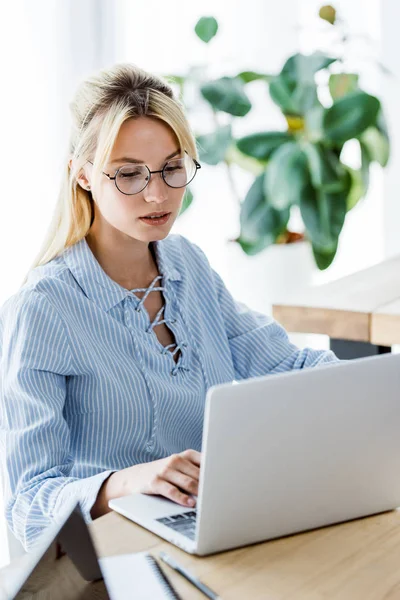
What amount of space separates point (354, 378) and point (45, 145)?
168 cm

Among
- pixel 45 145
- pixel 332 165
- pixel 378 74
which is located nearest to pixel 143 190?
pixel 45 145

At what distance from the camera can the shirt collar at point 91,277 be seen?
5.64 ft

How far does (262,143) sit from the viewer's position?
11.6ft

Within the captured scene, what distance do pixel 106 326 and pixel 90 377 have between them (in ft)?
0.33

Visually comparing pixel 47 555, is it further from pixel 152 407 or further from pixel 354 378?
pixel 152 407

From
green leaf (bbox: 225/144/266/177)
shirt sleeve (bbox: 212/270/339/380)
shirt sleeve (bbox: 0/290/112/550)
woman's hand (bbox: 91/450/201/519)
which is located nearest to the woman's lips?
shirt sleeve (bbox: 0/290/112/550)

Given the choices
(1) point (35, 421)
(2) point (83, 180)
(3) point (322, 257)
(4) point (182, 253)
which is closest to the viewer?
(1) point (35, 421)

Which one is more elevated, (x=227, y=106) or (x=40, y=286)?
(x=227, y=106)

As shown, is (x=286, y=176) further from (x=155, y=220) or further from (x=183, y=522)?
(x=183, y=522)

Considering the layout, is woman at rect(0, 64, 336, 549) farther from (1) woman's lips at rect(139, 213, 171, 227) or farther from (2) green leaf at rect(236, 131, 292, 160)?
(2) green leaf at rect(236, 131, 292, 160)

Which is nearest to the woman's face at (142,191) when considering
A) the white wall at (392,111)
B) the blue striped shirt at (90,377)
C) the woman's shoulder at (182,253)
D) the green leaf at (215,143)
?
the blue striped shirt at (90,377)

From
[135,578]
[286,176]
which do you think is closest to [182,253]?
[135,578]

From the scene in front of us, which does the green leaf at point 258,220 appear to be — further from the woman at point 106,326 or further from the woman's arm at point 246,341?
the woman at point 106,326

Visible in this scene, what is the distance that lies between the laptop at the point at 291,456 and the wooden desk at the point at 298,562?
0.02 metres
